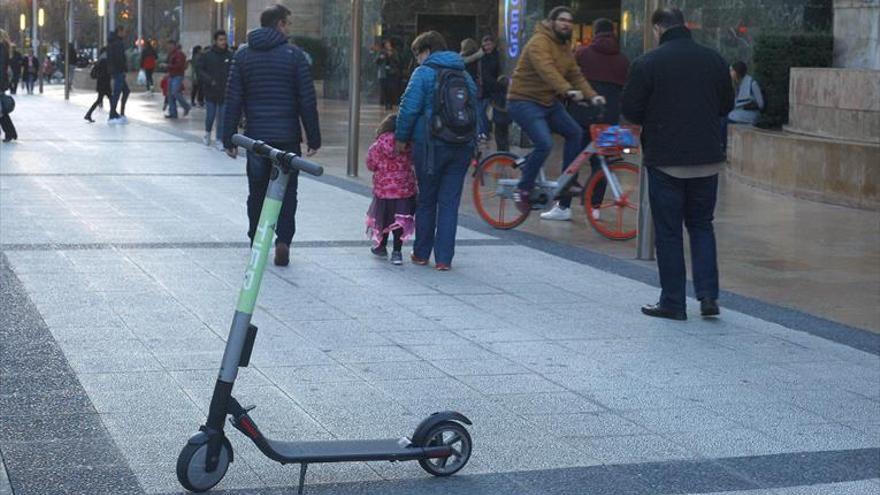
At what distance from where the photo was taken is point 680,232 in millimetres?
8992

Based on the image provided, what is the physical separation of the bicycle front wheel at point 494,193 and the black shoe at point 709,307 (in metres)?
4.09

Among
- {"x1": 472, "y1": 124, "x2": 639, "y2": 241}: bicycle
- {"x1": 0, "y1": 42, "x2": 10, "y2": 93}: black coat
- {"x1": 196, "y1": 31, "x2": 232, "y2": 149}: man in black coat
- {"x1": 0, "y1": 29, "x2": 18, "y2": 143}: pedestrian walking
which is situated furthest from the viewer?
{"x1": 0, "y1": 42, "x2": 10, "y2": 93}: black coat

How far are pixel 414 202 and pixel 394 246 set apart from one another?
16.6 inches

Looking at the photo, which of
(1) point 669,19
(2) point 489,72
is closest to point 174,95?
(2) point 489,72

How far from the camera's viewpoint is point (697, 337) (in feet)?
27.5

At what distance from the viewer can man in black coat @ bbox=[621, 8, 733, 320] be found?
8867 millimetres

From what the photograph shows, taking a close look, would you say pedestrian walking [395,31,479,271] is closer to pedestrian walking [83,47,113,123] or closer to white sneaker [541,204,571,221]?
white sneaker [541,204,571,221]

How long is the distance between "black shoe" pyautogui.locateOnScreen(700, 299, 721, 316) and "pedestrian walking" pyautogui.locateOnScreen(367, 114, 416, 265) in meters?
2.62

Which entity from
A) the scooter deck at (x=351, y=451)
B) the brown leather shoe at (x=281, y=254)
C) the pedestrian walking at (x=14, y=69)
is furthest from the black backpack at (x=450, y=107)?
the pedestrian walking at (x=14, y=69)

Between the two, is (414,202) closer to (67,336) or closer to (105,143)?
(67,336)

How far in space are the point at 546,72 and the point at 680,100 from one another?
3.47 m

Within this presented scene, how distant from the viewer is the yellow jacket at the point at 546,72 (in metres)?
12.3

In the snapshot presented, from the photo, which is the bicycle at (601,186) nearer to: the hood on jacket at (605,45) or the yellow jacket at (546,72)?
the yellow jacket at (546,72)

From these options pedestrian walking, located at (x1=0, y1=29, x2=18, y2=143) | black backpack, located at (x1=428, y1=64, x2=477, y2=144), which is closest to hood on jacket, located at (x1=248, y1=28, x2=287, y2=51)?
black backpack, located at (x1=428, y1=64, x2=477, y2=144)
